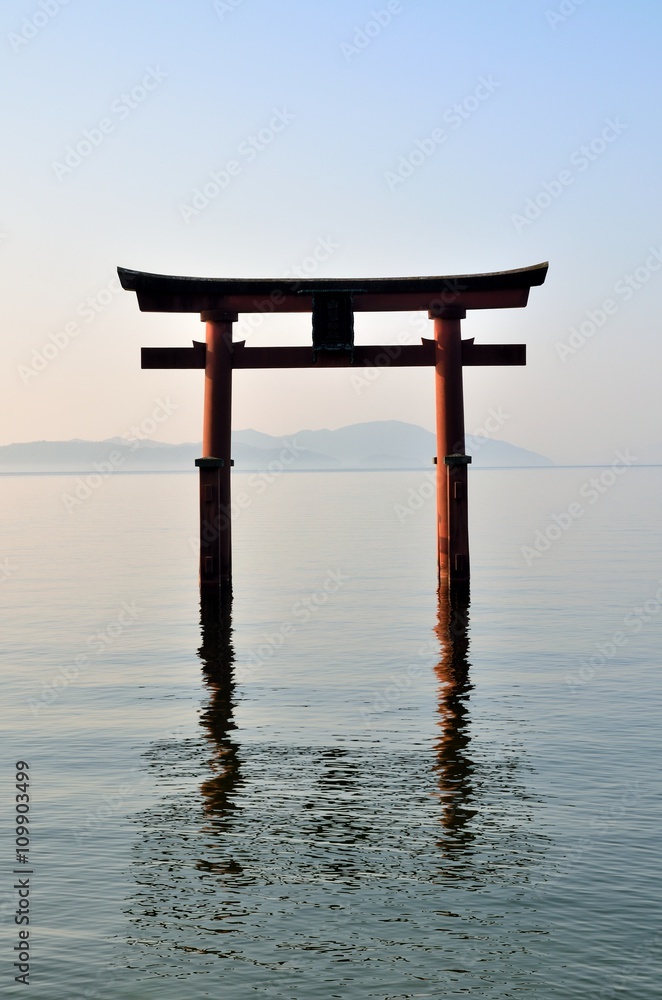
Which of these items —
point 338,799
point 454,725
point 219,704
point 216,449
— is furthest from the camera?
point 216,449

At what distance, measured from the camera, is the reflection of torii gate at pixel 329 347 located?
19.6 meters

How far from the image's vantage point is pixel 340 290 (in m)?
19.7

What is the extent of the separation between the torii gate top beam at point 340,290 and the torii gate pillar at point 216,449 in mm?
369

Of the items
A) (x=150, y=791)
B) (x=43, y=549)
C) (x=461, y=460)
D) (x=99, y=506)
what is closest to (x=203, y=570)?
(x=461, y=460)

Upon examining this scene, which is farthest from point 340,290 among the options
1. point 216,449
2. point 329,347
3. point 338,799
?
point 338,799

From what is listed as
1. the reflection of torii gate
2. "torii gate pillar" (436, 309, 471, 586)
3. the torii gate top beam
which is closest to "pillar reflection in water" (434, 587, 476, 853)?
"torii gate pillar" (436, 309, 471, 586)

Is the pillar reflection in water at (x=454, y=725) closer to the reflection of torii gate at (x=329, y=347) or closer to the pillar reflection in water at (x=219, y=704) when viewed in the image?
the reflection of torii gate at (x=329, y=347)

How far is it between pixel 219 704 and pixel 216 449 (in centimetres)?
739

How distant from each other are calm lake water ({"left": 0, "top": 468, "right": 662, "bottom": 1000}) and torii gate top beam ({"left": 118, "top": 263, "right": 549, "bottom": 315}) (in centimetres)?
508

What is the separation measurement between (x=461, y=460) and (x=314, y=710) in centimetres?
787

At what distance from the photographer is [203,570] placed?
19.8 meters

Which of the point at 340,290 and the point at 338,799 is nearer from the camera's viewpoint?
the point at 338,799

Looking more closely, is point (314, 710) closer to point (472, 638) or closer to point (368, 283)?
point (472, 638)

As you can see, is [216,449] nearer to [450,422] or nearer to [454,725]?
[450,422]
